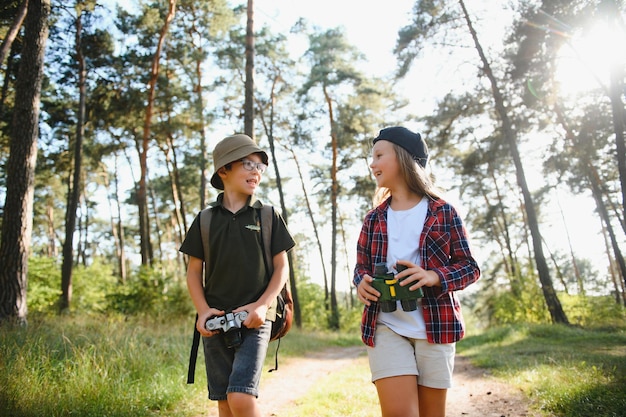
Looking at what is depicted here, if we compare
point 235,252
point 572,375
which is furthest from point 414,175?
point 572,375

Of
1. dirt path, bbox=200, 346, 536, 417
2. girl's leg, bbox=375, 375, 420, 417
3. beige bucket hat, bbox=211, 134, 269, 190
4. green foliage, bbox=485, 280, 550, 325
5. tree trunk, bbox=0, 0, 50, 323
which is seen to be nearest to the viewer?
girl's leg, bbox=375, 375, 420, 417

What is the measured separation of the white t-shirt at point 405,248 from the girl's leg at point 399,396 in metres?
0.24

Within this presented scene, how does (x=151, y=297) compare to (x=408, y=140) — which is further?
(x=151, y=297)

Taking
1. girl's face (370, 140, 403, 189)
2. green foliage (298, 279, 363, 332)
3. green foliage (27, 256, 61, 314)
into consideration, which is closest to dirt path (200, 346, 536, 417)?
girl's face (370, 140, 403, 189)

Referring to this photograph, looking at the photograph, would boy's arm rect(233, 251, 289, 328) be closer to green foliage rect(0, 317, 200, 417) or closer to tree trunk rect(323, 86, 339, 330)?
green foliage rect(0, 317, 200, 417)

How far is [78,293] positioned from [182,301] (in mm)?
6235

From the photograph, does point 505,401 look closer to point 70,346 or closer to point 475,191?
point 70,346

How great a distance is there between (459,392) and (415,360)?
4201 millimetres

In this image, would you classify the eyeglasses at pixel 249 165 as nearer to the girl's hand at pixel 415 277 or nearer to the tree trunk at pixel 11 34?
the girl's hand at pixel 415 277

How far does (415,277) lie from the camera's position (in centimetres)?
224

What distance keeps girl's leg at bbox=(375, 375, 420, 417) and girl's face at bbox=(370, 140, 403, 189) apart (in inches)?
45.5

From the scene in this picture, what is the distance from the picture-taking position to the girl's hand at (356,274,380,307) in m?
2.32

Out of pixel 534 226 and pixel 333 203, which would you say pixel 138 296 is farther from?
pixel 534 226

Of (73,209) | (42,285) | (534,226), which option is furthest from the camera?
(42,285)
